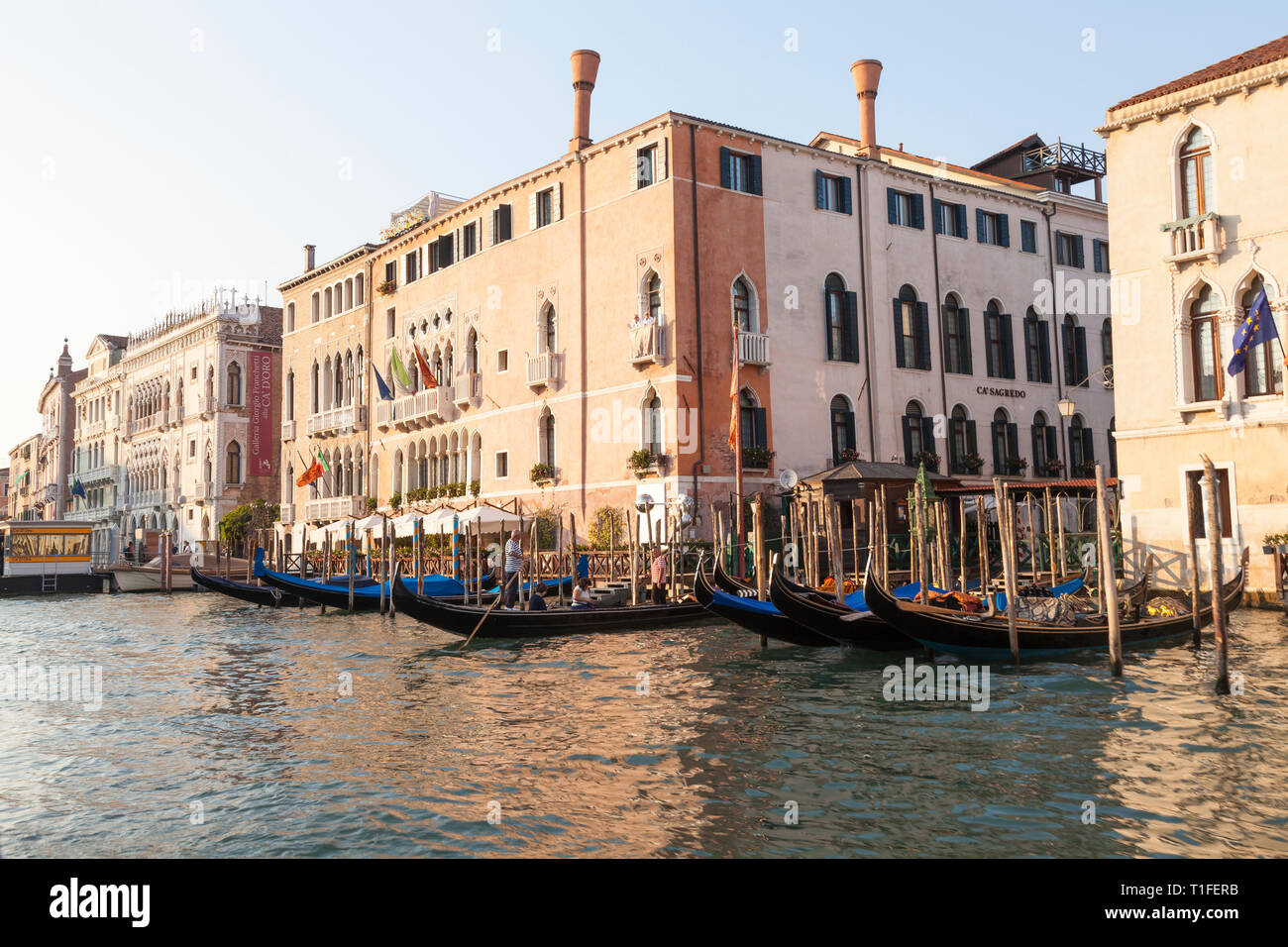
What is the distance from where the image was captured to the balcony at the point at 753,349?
21.2 meters

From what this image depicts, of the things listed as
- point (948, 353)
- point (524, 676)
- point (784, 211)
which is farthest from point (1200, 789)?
point (948, 353)

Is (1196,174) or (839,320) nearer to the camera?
(1196,174)

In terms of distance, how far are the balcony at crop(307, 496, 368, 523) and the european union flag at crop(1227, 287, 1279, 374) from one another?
2304 cm

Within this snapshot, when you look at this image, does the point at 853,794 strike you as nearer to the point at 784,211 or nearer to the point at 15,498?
the point at 784,211

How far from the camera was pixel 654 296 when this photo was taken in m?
21.5

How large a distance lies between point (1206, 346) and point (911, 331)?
8311mm

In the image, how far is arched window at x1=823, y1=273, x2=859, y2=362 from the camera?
22.8 m

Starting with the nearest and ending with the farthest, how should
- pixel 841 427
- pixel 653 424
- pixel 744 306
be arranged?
pixel 653 424
pixel 744 306
pixel 841 427

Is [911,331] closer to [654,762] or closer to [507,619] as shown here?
[507,619]

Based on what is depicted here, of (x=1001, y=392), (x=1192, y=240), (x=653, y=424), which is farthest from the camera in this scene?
(x=1001, y=392)

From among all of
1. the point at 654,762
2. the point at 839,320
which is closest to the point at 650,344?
the point at 839,320

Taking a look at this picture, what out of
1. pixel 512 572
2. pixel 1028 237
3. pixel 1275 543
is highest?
pixel 1028 237

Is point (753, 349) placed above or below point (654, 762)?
above
